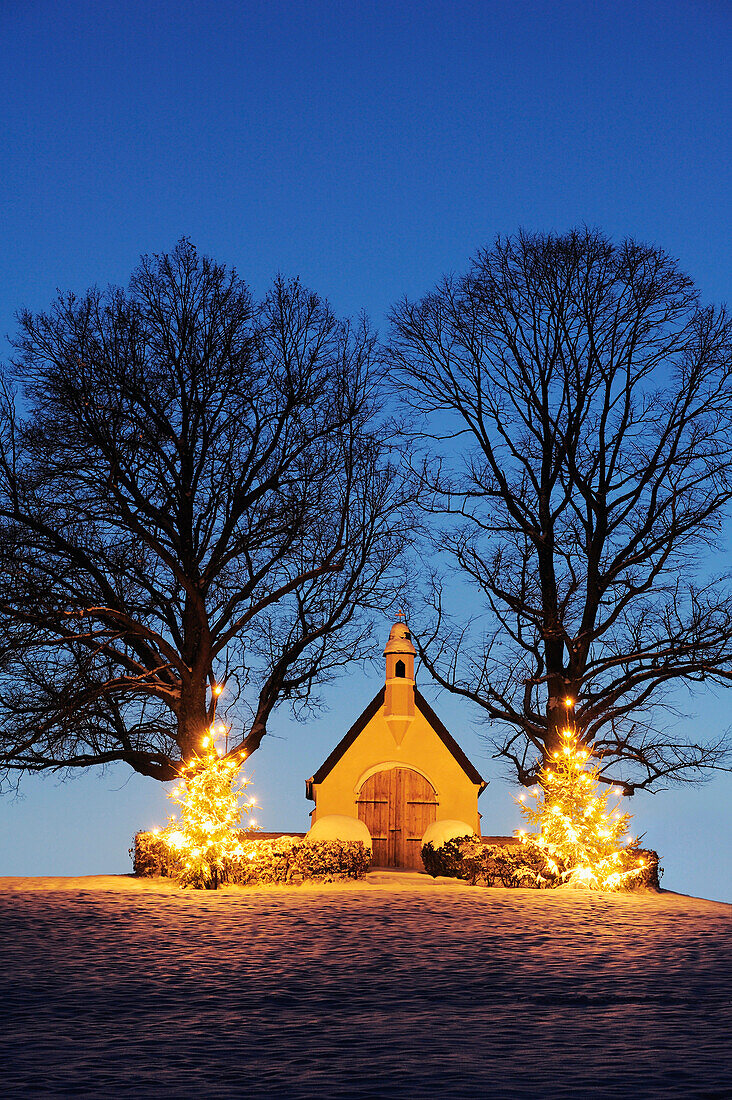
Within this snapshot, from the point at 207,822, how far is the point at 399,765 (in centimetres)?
780

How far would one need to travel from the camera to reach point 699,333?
87.7ft

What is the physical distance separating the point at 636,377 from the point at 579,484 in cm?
320

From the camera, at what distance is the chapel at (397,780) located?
26.5 metres

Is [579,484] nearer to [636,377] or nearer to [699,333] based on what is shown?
[636,377]

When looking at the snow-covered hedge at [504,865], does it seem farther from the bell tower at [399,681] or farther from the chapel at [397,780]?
the bell tower at [399,681]

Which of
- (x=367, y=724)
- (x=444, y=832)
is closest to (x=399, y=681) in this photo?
(x=367, y=724)

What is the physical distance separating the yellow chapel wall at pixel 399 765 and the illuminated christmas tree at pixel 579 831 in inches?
202

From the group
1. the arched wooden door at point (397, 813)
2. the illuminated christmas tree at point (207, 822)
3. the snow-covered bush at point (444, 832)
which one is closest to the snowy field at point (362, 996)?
the illuminated christmas tree at point (207, 822)

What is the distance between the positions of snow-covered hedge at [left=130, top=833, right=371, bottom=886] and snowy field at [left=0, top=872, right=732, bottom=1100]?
2.13m

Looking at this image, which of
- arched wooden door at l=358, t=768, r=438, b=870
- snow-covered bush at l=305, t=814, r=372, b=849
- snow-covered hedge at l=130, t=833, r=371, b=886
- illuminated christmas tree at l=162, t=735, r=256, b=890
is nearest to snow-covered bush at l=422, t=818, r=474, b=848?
arched wooden door at l=358, t=768, r=438, b=870

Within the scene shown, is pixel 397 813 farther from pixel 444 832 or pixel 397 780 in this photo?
pixel 444 832

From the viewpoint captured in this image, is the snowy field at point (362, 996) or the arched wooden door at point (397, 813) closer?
the snowy field at point (362, 996)

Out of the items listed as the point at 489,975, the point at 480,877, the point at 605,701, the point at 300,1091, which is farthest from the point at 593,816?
the point at 300,1091

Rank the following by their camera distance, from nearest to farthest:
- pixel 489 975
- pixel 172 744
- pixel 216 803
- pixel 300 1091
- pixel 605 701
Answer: pixel 300 1091 → pixel 489 975 → pixel 216 803 → pixel 605 701 → pixel 172 744
